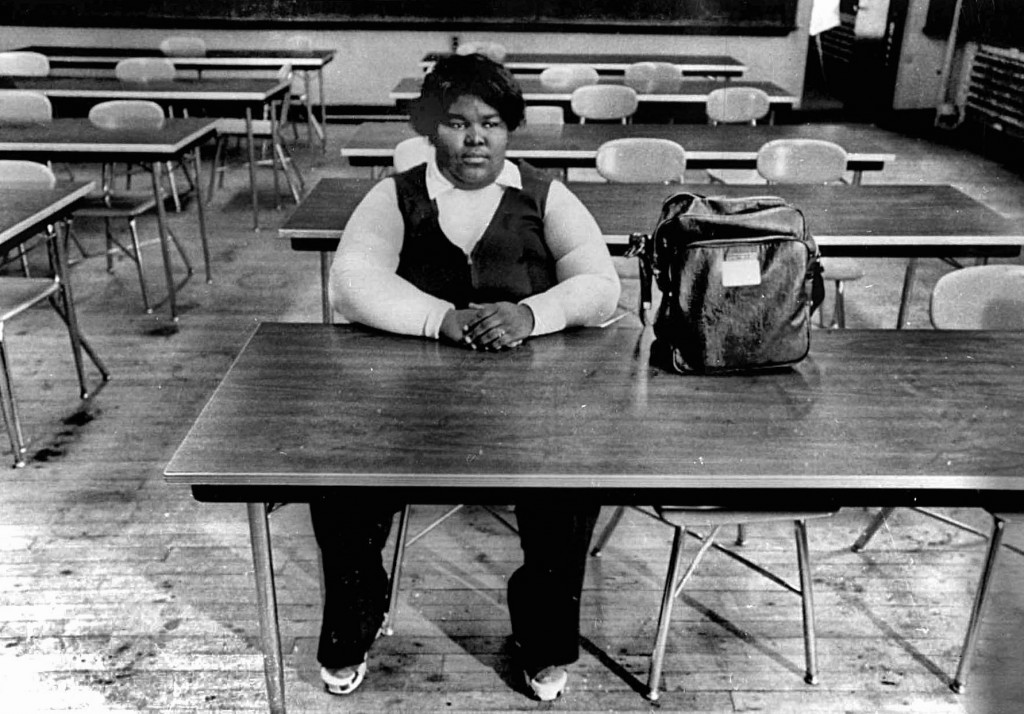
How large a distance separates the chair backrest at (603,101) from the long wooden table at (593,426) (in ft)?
12.0

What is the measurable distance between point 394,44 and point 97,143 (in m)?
5.58

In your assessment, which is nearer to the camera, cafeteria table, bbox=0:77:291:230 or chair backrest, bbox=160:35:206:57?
cafeteria table, bbox=0:77:291:230

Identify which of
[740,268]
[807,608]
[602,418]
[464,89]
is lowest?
[807,608]

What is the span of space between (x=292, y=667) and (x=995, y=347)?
164cm

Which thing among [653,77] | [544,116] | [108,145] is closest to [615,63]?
[653,77]

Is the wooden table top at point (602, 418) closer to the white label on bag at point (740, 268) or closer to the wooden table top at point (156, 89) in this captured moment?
the white label on bag at point (740, 268)

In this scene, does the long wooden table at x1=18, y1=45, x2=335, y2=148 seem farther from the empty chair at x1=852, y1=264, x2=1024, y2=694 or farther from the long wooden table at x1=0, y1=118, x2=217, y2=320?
the empty chair at x1=852, y1=264, x2=1024, y2=694

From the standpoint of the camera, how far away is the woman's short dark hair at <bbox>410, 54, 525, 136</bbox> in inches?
79.4

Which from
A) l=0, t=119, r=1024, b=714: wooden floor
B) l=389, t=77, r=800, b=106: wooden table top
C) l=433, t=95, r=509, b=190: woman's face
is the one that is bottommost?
l=0, t=119, r=1024, b=714: wooden floor

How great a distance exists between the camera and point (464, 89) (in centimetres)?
201

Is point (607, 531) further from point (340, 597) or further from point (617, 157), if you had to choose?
point (617, 157)

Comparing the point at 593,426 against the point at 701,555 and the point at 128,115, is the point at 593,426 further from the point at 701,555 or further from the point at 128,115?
the point at 128,115

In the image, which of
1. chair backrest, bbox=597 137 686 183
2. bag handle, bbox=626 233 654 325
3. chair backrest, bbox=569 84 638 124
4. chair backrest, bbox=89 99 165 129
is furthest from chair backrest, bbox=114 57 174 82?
bag handle, bbox=626 233 654 325

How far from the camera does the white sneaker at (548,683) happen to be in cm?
195
